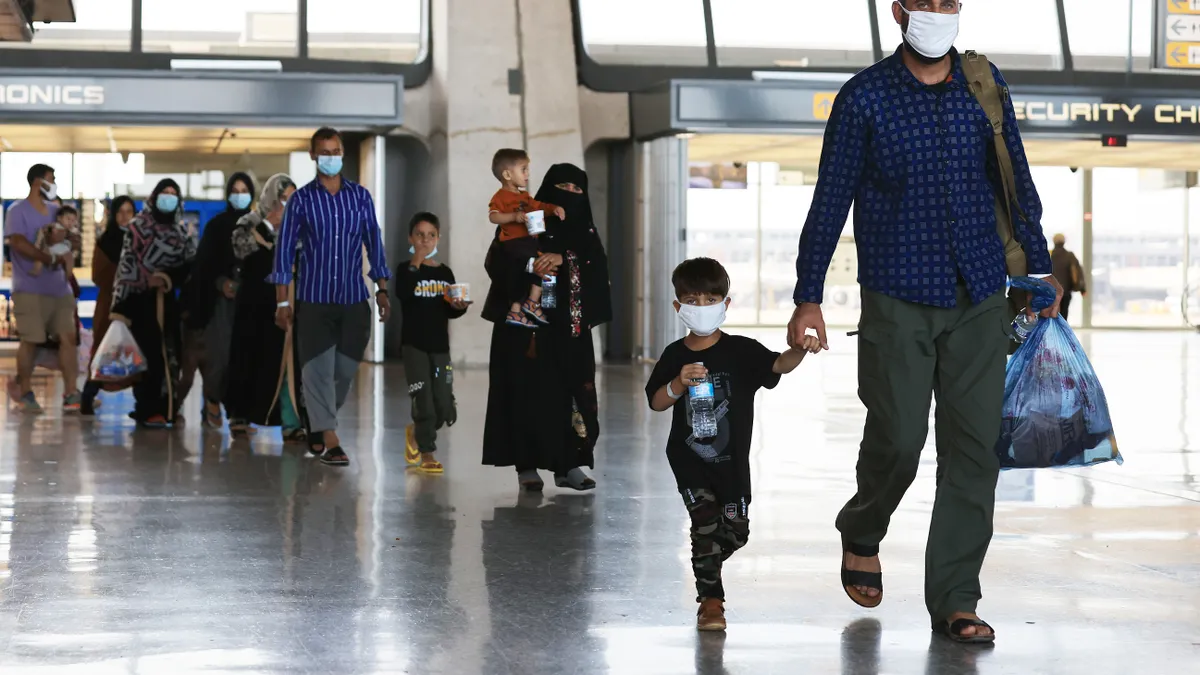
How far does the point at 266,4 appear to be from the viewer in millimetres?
18906

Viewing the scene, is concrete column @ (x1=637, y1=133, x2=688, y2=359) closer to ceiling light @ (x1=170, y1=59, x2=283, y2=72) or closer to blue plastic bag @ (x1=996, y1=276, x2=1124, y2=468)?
ceiling light @ (x1=170, y1=59, x2=283, y2=72)

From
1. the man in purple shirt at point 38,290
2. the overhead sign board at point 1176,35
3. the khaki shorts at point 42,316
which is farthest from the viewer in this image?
the overhead sign board at point 1176,35

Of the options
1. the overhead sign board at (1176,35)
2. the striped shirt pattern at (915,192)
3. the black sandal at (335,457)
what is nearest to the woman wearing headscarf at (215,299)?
the black sandal at (335,457)

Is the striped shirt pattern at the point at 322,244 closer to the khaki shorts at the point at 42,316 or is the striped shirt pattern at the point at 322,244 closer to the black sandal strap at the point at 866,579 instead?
the khaki shorts at the point at 42,316

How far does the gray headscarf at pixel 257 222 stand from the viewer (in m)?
9.78

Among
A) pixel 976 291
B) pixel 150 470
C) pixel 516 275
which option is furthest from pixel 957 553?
pixel 150 470

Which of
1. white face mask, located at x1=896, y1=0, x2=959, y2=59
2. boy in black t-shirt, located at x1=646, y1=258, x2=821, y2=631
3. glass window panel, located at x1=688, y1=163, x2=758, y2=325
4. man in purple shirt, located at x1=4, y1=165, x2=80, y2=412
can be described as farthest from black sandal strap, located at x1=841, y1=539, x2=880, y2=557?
glass window panel, located at x1=688, y1=163, x2=758, y2=325

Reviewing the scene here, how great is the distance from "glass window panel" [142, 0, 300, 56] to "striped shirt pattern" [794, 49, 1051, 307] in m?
15.2

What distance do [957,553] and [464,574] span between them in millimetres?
1618

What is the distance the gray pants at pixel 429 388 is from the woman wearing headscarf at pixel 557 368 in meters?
0.92

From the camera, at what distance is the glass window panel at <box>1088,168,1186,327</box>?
102 feet

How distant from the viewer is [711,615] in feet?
14.1

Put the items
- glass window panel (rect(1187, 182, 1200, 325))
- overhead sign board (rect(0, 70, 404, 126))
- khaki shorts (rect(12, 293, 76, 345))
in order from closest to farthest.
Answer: khaki shorts (rect(12, 293, 76, 345))
overhead sign board (rect(0, 70, 404, 126))
glass window panel (rect(1187, 182, 1200, 325))

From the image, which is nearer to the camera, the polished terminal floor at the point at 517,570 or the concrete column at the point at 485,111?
the polished terminal floor at the point at 517,570
